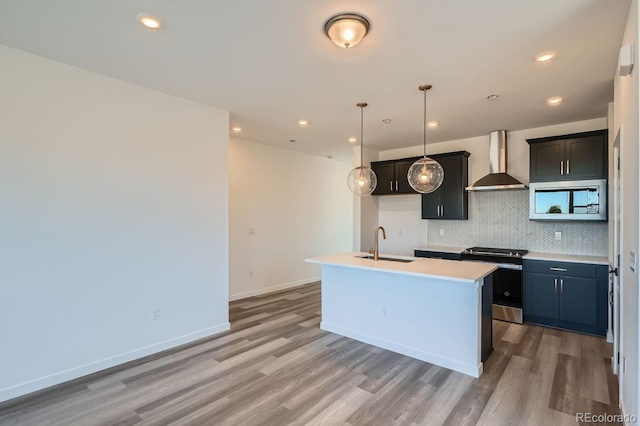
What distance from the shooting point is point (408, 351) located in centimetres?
323

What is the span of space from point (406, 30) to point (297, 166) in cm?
434

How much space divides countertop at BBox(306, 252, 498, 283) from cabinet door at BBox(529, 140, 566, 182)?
1834mm

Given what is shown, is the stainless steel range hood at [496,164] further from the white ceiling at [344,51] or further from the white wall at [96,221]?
the white wall at [96,221]

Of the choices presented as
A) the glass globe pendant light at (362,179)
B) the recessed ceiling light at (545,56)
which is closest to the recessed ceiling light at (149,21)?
the glass globe pendant light at (362,179)

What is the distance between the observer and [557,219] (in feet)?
13.6

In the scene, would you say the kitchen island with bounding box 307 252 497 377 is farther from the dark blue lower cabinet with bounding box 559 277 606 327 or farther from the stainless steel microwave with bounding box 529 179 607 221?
the stainless steel microwave with bounding box 529 179 607 221

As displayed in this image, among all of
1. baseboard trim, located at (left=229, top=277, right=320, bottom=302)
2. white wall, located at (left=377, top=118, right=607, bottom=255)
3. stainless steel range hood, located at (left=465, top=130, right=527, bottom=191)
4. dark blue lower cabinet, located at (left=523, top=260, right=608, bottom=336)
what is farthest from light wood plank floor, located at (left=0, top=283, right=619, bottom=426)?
white wall, located at (left=377, top=118, right=607, bottom=255)

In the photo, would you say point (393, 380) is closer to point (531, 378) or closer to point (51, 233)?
point (531, 378)

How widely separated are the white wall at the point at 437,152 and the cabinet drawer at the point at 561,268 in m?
Result: 0.69

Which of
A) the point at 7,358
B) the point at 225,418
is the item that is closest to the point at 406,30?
the point at 225,418

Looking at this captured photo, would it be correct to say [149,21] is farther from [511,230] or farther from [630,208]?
[511,230]

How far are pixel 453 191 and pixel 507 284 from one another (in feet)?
5.11

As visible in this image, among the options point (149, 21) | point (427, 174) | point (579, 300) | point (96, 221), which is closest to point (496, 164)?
point (579, 300)

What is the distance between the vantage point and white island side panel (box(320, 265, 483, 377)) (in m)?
2.88
